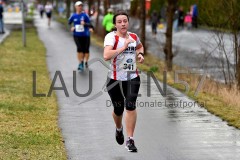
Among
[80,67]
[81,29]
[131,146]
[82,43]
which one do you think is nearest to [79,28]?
[81,29]

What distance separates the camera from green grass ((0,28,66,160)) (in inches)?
319

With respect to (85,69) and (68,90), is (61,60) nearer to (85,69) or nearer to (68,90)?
(85,69)

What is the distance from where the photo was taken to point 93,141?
897 cm

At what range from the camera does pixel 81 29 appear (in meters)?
18.3

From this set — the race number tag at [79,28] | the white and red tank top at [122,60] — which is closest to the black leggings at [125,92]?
the white and red tank top at [122,60]

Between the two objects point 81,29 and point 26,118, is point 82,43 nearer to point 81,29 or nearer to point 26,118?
point 81,29

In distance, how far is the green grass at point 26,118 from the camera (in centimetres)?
809

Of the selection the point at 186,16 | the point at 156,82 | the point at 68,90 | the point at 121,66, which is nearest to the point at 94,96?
the point at 68,90

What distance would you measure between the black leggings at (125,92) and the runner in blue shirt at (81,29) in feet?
32.1

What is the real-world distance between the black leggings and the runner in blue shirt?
9790mm

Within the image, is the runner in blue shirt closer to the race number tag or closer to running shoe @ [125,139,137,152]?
the race number tag

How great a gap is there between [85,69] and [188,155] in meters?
10.8

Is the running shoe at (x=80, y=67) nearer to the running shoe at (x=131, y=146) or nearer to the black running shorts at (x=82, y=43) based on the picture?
the black running shorts at (x=82, y=43)

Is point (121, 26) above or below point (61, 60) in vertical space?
above
